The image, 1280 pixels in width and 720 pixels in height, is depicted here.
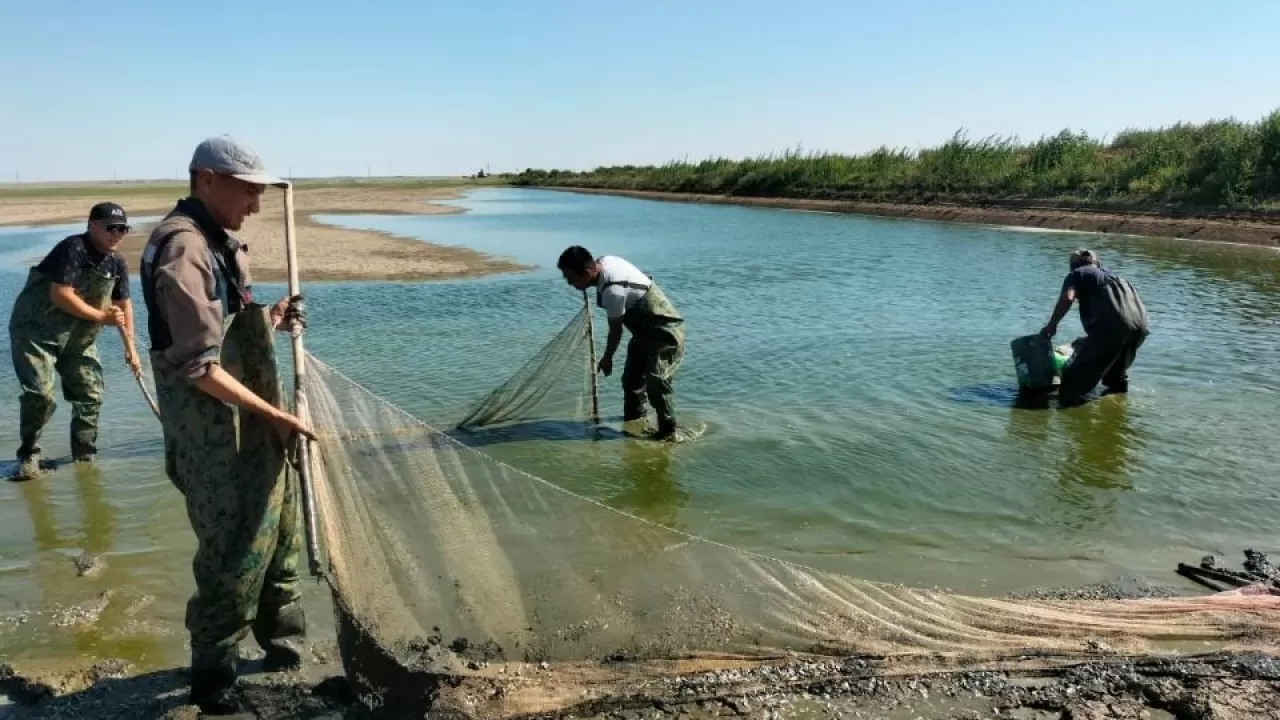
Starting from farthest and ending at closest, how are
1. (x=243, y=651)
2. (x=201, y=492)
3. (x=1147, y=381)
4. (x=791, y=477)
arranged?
(x=1147, y=381)
(x=791, y=477)
(x=243, y=651)
(x=201, y=492)

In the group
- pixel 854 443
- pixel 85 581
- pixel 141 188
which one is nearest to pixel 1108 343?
pixel 854 443

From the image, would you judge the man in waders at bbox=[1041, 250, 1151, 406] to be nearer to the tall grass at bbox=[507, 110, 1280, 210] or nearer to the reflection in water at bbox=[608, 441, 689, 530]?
the reflection in water at bbox=[608, 441, 689, 530]

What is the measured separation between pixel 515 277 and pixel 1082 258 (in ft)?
38.0

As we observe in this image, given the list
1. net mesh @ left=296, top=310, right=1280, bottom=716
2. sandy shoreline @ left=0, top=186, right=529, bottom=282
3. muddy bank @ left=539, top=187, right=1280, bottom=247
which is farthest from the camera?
muddy bank @ left=539, top=187, right=1280, bottom=247

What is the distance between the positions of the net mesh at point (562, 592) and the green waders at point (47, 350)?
11.3 feet

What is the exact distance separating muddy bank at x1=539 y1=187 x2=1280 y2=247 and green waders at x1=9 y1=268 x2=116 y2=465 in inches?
802

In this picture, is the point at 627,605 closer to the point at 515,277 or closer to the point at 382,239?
the point at 515,277

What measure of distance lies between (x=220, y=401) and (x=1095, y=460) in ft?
18.9

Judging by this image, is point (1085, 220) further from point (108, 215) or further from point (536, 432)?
point (108, 215)

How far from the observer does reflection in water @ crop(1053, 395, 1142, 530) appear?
212 inches

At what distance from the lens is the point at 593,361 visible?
6992 millimetres

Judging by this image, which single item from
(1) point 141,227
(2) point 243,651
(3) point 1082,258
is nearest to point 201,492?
(2) point 243,651

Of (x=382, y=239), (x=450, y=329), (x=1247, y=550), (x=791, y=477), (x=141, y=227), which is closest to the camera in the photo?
(x=1247, y=550)

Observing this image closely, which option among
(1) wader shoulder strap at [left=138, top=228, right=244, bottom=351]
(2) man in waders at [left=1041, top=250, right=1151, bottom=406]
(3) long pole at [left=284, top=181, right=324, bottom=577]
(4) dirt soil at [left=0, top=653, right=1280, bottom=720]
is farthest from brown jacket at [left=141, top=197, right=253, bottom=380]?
(2) man in waders at [left=1041, top=250, right=1151, bottom=406]
